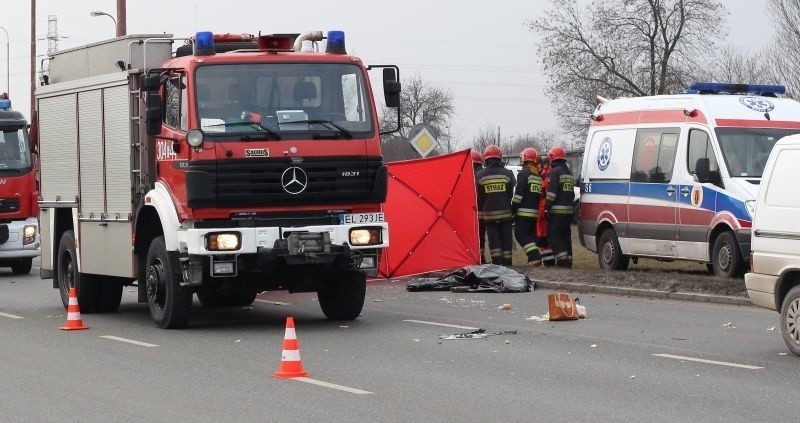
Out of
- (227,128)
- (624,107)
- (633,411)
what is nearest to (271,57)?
(227,128)

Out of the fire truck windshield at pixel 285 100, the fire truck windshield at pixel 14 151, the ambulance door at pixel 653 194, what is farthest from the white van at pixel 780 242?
the fire truck windshield at pixel 14 151

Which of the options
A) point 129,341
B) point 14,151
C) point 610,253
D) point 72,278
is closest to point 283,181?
point 129,341

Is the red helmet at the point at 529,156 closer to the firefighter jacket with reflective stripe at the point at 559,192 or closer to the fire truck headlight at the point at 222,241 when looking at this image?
the firefighter jacket with reflective stripe at the point at 559,192

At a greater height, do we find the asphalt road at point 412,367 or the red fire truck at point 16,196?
the red fire truck at point 16,196

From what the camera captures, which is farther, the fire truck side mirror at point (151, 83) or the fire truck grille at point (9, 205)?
the fire truck grille at point (9, 205)

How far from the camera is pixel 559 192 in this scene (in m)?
22.5

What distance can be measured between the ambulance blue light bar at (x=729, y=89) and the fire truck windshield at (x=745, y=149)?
1150 millimetres

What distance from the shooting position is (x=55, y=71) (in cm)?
1805

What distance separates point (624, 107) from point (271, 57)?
856 centimetres

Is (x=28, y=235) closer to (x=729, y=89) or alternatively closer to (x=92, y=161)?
(x=92, y=161)

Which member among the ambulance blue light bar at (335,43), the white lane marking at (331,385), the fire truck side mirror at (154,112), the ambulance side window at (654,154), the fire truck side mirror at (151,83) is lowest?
the white lane marking at (331,385)

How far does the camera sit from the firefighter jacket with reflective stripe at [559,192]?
73.6 ft

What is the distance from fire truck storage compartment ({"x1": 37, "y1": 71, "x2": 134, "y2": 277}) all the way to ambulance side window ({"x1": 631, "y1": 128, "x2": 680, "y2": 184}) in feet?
27.5

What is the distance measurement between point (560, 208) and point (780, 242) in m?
9.98
